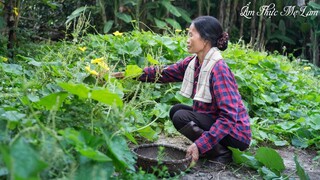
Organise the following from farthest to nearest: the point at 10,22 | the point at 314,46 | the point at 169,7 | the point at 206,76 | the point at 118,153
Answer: the point at 314,46
the point at 169,7
the point at 10,22
the point at 206,76
the point at 118,153

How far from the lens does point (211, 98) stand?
3135 millimetres

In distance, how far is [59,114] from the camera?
2.19 m

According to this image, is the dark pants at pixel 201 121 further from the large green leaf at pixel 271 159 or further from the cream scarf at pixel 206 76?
the large green leaf at pixel 271 159

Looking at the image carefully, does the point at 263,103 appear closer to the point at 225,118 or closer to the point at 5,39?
the point at 225,118

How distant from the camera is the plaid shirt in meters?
2.92

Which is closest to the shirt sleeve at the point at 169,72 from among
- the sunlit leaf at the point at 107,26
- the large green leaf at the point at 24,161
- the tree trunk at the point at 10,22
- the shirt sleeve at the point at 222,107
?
the shirt sleeve at the point at 222,107

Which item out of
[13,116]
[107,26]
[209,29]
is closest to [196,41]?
[209,29]

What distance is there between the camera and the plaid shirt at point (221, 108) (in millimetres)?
2918

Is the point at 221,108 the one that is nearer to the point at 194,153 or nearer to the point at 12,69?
the point at 194,153

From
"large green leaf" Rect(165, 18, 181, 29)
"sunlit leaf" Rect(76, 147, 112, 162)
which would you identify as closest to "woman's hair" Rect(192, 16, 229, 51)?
"sunlit leaf" Rect(76, 147, 112, 162)

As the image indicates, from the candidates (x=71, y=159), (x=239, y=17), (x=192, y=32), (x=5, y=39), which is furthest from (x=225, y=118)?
(x=239, y=17)

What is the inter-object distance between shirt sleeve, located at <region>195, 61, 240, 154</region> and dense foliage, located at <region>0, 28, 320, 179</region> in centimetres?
27

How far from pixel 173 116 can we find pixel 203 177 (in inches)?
21.1

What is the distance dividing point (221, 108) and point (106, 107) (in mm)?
861
